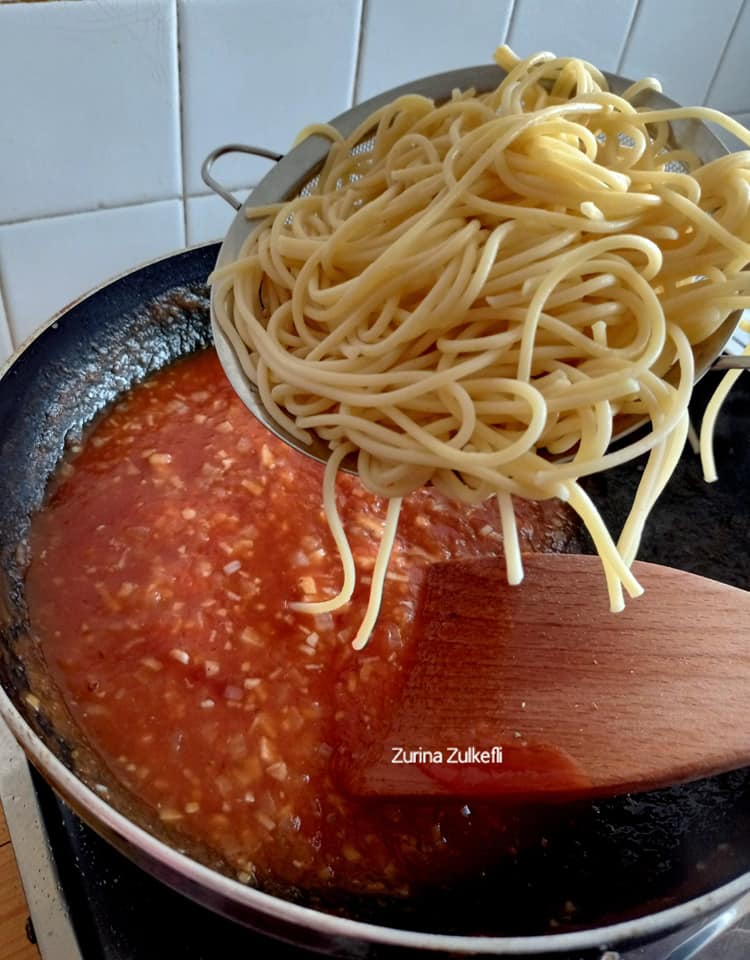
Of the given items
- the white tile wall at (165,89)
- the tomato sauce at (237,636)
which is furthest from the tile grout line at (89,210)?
the tomato sauce at (237,636)

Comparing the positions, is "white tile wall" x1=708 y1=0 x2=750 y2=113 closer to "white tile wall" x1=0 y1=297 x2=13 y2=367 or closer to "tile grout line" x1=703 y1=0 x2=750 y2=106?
"tile grout line" x1=703 y1=0 x2=750 y2=106

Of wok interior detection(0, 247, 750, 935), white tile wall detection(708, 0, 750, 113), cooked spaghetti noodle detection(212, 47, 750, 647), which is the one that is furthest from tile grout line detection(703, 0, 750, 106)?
cooked spaghetti noodle detection(212, 47, 750, 647)

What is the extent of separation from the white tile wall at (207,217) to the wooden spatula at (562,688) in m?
0.75

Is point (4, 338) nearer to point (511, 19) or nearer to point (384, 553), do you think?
point (384, 553)

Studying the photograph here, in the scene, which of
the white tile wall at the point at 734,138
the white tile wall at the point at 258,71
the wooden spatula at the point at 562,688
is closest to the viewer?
the wooden spatula at the point at 562,688

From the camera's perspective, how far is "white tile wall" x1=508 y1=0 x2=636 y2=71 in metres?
1.45

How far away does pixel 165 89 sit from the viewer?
1235 mm

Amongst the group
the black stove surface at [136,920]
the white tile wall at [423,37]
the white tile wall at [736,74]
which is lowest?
the black stove surface at [136,920]

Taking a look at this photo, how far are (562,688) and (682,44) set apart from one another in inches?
52.2

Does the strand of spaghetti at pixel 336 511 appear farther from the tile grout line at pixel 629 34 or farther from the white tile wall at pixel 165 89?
the tile grout line at pixel 629 34

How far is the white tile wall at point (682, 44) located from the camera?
5.19 feet

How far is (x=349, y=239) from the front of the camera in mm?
978

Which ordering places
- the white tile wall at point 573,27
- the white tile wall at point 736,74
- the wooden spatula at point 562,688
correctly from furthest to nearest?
the white tile wall at point 736,74
the white tile wall at point 573,27
the wooden spatula at point 562,688

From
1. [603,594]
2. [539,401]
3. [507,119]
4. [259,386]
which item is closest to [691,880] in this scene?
[603,594]
